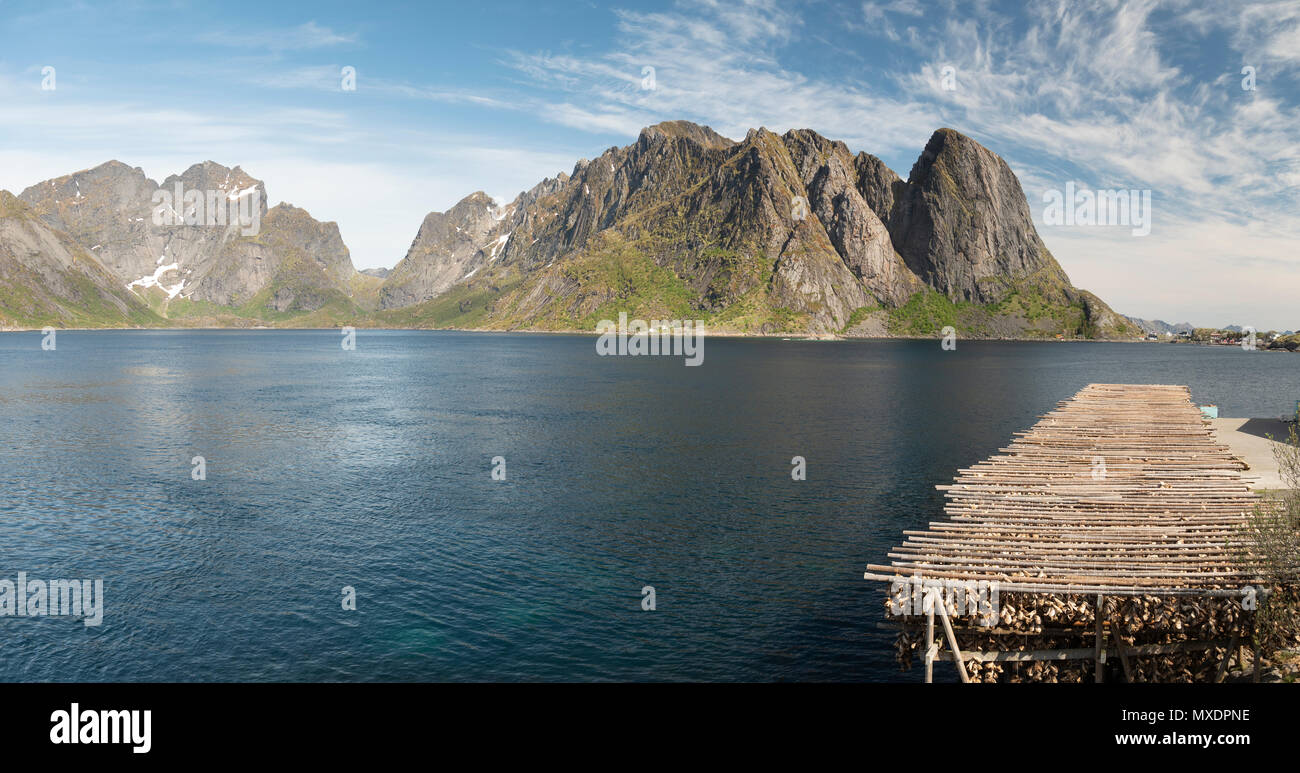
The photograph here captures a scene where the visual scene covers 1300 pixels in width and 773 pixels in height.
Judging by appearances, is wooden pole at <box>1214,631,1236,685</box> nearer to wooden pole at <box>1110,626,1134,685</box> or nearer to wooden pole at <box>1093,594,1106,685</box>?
wooden pole at <box>1110,626,1134,685</box>

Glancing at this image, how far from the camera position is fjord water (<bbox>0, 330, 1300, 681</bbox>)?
31.6m

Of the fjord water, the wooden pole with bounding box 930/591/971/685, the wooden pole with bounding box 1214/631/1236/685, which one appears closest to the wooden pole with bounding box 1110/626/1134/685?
the wooden pole with bounding box 1214/631/1236/685

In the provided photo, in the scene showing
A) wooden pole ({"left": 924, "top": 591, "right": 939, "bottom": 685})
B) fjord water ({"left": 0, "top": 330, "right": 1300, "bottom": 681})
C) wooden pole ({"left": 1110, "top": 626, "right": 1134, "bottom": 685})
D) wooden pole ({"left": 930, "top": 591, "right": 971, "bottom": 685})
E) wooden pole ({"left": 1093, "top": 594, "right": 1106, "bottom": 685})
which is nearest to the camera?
wooden pole ({"left": 930, "top": 591, "right": 971, "bottom": 685})

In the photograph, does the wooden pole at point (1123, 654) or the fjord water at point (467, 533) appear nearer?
the wooden pole at point (1123, 654)

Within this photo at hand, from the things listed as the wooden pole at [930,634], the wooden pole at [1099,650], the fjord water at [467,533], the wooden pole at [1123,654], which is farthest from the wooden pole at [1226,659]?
the fjord water at [467,533]

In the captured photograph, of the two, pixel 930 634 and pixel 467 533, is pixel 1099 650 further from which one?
pixel 467 533

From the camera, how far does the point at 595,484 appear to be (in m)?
62.4

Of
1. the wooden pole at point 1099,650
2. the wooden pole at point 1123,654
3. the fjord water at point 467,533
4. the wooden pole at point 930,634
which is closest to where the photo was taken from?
the wooden pole at point 930,634

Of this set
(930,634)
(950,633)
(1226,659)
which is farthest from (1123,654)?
(930,634)

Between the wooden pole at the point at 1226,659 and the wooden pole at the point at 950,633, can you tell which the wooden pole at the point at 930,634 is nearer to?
the wooden pole at the point at 950,633

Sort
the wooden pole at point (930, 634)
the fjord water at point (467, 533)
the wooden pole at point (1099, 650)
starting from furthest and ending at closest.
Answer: the fjord water at point (467, 533)
the wooden pole at point (1099, 650)
the wooden pole at point (930, 634)

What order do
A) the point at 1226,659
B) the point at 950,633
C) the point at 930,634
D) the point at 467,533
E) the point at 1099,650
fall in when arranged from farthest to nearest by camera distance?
the point at 467,533 < the point at 1099,650 < the point at 1226,659 < the point at 930,634 < the point at 950,633

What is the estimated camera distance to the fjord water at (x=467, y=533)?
31625mm

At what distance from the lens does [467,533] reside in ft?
160
